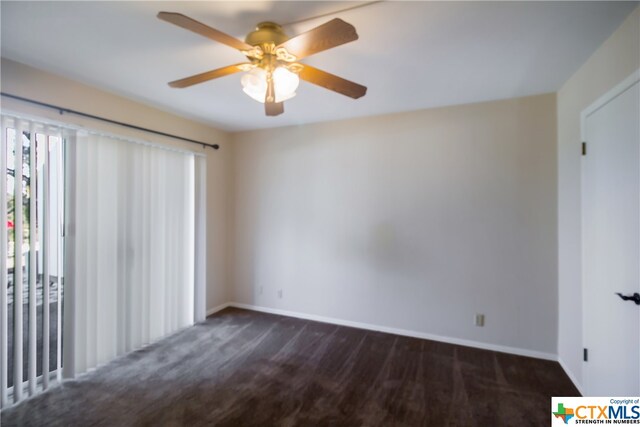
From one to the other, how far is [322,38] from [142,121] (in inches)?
95.0

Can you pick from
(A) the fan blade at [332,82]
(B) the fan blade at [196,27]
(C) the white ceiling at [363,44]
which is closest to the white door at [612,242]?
(C) the white ceiling at [363,44]

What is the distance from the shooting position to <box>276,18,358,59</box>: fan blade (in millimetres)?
1196

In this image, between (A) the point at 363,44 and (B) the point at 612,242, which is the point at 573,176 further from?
(A) the point at 363,44

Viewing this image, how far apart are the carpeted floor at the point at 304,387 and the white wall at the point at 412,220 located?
0.47m

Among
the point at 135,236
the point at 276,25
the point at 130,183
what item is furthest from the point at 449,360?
the point at 130,183

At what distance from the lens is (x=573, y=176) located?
2293 mm

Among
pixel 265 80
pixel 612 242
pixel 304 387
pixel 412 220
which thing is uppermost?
pixel 265 80

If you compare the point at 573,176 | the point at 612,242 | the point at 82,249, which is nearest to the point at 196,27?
the point at 82,249

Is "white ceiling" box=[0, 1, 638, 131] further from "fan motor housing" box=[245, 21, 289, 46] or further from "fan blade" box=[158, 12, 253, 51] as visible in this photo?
"fan blade" box=[158, 12, 253, 51]

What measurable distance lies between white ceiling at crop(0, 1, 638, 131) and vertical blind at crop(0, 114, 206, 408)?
63 centimetres

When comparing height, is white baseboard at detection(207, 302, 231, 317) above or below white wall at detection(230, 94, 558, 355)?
below

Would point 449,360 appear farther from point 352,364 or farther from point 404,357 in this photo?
point 352,364

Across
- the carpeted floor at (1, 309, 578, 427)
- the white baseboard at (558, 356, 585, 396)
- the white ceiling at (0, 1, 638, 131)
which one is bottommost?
the carpeted floor at (1, 309, 578, 427)

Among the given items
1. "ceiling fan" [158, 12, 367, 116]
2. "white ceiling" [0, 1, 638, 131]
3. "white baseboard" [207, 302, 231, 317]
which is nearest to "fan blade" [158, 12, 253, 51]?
"ceiling fan" [158, 12, 367, 116]
